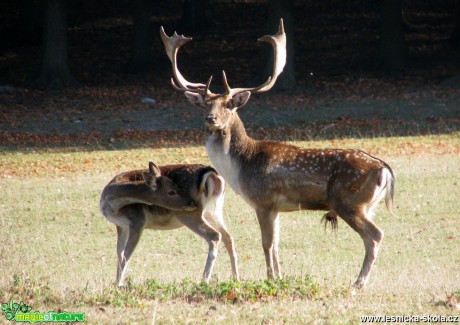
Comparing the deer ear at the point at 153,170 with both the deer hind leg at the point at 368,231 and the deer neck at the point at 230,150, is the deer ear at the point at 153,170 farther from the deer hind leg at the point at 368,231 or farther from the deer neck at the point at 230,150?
the deer hind leg at the point at 368,231

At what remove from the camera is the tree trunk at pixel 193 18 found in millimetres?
33062

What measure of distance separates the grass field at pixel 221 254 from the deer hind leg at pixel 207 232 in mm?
299

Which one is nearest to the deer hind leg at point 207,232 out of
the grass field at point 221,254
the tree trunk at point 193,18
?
the grass field at point 221,254

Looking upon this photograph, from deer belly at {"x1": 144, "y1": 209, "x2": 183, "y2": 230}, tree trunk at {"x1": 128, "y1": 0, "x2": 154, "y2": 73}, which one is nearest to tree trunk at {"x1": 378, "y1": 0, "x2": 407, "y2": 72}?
tree trunk at {"x1": 128, "y1": 0, "x2": 154, "y2": 73}

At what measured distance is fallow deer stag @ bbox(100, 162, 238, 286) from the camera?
29.3 ft

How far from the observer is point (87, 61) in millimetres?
30594

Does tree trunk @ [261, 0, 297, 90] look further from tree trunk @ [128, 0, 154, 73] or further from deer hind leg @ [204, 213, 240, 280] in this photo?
deer hind leg @ [204, 213, 240, 280]

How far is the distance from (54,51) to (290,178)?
18.9 metres

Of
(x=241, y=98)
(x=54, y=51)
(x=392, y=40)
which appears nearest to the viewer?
(x=241, y=98)

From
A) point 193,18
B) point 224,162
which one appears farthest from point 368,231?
point 193,18

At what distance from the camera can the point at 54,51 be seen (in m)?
26.5

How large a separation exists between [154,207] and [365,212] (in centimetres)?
213

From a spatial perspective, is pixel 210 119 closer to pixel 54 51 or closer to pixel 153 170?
pixel 153 170

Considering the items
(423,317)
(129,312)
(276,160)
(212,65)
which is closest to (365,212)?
(276,160)
